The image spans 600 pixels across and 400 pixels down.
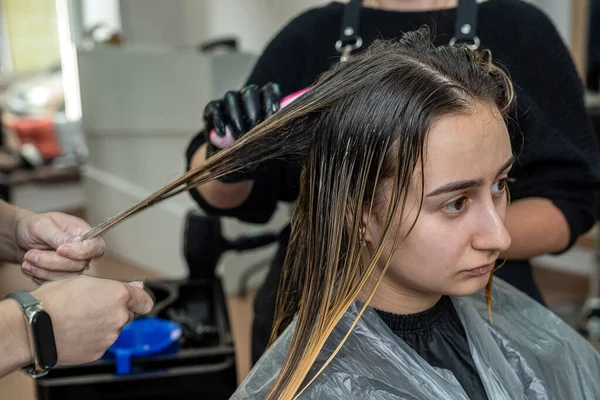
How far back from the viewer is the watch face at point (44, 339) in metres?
0.71

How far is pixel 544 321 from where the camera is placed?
45.7 inches

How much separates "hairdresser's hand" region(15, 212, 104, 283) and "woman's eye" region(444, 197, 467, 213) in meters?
0.45

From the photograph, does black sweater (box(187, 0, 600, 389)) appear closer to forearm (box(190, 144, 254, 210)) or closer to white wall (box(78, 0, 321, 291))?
forearm (box(190, 144, 254, 210))

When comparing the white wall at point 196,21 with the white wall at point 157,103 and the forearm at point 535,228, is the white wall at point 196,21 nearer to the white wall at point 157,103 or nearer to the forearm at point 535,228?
the white wall at point 157,103

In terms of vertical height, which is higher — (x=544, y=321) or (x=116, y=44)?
(x=116, y=44)

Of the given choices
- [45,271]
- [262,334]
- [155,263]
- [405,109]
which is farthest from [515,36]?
[155,263]

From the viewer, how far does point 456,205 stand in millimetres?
875

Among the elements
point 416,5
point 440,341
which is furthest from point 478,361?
point 416,5

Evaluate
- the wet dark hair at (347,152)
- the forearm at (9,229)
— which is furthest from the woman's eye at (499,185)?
the forearm at (9,229)

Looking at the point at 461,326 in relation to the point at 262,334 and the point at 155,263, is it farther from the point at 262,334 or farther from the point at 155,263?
the point at 155,263

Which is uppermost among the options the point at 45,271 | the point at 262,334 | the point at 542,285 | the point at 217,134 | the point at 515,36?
the point at 515,36

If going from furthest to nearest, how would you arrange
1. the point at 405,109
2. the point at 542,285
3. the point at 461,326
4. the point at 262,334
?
the point at 542,285, the point at 262,334, the point at 461,326, the point at 405,109

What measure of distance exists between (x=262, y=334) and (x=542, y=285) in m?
2.03

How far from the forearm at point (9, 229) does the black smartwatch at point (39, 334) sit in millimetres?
281
